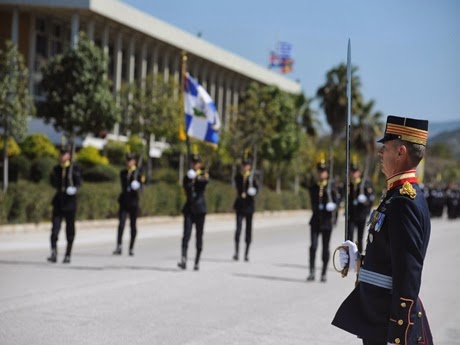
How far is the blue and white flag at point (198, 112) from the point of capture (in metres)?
17.0

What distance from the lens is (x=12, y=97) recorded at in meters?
26.4

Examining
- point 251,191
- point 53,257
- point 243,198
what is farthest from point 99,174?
point 53,257

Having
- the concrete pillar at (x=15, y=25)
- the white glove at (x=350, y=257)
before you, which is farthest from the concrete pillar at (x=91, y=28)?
the white glove at (x=350, y=257)

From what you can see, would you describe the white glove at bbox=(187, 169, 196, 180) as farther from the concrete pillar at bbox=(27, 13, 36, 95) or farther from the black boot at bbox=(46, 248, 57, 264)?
the concrete pillar at bbox=(27, 13, 36, 95)

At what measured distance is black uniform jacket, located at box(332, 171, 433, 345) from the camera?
4.14 metres

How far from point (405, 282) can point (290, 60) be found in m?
86.6

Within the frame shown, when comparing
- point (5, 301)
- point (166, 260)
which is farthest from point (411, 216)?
point (166, 260)

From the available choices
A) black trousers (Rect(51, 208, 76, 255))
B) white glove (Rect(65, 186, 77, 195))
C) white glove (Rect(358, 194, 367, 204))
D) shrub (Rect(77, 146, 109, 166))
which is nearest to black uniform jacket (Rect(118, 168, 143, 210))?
black trousers (Rect(51, 208, 76, 255))

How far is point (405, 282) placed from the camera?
163 inches

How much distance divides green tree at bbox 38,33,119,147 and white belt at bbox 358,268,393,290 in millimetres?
31376

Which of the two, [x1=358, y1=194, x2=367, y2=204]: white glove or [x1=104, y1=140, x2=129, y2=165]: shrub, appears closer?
[x1=358, y1=194, x2=367, y2=204]: white glove

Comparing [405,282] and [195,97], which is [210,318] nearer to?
[405,282]

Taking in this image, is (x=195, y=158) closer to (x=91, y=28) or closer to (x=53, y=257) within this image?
(x=53, y=257)

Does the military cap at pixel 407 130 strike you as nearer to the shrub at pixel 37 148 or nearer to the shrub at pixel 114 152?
the shrub at pixel 37 148
